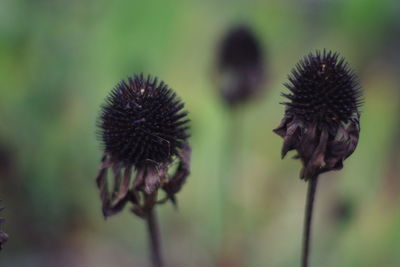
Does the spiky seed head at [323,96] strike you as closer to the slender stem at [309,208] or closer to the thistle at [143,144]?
the slender stem at [309,208]

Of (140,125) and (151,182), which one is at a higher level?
(140,125)

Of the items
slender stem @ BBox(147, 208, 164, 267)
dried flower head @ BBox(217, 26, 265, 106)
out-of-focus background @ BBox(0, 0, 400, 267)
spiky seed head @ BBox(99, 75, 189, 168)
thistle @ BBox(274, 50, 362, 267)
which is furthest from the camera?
out-of-focus background @ BBox(0, 0, 400, 267)

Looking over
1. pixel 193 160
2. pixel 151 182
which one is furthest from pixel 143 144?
pixel 193 160

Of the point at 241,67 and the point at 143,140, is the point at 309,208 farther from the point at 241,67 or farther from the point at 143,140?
the point at 241,67

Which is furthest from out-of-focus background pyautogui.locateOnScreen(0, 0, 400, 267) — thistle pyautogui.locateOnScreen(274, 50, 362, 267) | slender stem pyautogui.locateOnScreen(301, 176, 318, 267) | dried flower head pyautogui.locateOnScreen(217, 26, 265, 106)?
thistle pyautogui.locateOnScreen(274, 50, 362, 267)

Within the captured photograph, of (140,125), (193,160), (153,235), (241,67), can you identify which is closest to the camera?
(140,125)

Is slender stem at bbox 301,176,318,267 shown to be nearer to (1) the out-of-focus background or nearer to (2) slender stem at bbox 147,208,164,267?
(2) slender stem at bbox 147,208,164,267

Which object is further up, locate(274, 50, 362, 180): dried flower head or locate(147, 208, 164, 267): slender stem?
locate(274, 50, 362, 180): dried flower head
